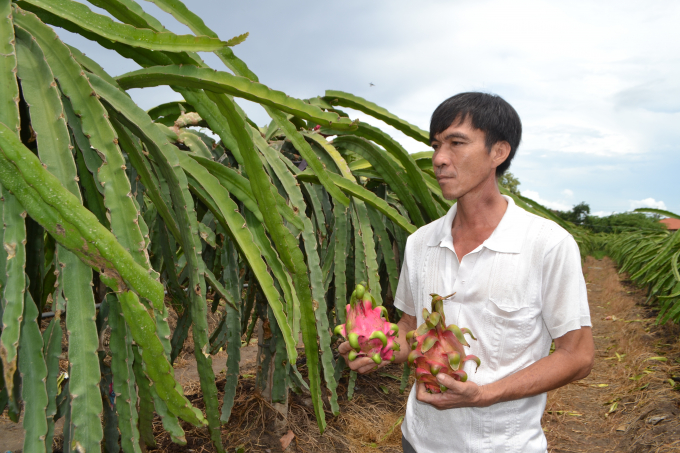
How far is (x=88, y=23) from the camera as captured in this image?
122 centimetres

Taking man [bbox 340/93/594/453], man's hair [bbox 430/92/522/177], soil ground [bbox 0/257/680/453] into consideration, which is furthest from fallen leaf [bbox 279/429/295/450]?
man's hair [bbox 430/92/522/177]

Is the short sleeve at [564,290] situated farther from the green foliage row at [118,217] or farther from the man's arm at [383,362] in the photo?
the green foliage row at [118,217]

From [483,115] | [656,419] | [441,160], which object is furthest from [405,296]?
[656,419]

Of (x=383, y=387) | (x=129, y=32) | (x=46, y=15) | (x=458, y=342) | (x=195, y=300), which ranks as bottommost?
(x=383, y=387)

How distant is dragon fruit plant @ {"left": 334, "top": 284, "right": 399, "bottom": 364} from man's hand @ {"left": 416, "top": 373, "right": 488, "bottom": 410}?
0.13m

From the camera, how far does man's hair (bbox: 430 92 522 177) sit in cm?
129

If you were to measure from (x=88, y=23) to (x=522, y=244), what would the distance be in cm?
124

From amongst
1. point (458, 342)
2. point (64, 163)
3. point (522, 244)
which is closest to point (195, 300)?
point (64, 163)

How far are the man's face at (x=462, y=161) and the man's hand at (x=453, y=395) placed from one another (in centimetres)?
48

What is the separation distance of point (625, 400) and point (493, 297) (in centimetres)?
335

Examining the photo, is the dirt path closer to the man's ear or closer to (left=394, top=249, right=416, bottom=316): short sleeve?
(left=394, top=249, right=416, bottom=316): short sleeve

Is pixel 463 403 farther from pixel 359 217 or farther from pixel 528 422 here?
pixel 359 217

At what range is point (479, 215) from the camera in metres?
1.33

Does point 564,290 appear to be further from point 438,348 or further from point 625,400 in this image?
point 625,400
